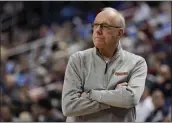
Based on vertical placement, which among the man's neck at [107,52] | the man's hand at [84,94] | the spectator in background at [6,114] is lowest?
the spectator in background at [6,114]

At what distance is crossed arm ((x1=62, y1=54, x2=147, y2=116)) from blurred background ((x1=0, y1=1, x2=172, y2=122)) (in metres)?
3.34

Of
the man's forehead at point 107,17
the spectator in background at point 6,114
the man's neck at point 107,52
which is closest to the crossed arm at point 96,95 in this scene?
the man's neck at point 107,52

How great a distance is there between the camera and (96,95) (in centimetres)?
221

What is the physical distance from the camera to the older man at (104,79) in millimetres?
2188

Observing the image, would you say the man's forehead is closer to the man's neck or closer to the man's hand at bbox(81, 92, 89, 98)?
the man's neck

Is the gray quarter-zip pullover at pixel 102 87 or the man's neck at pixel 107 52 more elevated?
the man's neck at pixel 107 52

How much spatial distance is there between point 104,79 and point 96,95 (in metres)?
0.09

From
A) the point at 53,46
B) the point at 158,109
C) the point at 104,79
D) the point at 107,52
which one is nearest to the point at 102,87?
the point at 104,79

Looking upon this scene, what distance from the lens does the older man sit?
2188 mm

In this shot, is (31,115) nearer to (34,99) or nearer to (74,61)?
(34,99)

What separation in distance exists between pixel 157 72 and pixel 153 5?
152 cm

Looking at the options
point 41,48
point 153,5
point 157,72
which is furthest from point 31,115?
point 153,5

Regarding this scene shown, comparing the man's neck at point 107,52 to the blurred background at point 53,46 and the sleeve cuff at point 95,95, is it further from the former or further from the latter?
the blurred background at point 53,46

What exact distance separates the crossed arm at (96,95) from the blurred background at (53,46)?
334cm
